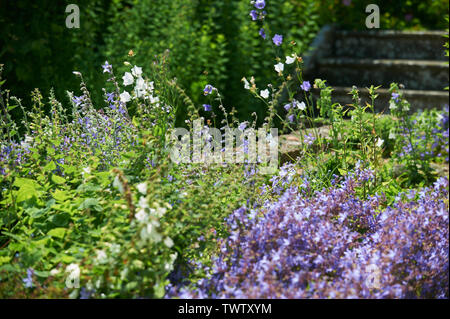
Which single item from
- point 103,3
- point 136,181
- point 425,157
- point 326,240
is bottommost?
point 425,157

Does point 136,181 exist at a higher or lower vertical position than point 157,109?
lower

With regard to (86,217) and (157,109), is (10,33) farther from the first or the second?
(86,217)

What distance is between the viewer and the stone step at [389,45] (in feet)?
19.9

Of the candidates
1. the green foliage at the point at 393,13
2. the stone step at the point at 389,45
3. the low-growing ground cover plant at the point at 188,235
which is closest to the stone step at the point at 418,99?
the stone step at the point at 389,45

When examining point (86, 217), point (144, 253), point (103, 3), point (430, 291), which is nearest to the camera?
→ point (144, 253)

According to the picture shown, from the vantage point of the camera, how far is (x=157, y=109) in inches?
103

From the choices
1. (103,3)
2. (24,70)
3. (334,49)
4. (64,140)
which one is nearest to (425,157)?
(64,140)

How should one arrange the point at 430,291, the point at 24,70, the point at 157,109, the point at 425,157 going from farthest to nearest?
the point at 24,70 < the point at 425,157 < the point at 157,109 < the point at 430,291

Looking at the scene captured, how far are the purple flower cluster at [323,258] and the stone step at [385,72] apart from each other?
11.9 feet

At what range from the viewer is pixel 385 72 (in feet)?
19.2

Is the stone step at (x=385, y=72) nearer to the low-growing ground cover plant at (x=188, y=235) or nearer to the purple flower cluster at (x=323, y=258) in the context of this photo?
the low-growing ground cover plant at (x=188, y=235)

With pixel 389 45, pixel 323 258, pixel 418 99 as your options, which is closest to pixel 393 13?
pixel 389 45

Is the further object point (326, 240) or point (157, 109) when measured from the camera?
point (157, 109)
